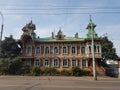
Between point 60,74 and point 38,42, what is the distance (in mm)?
9863

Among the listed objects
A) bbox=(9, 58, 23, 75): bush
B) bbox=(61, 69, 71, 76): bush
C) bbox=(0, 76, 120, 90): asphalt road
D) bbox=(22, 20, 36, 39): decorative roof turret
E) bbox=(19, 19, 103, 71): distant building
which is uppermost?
bbox=(22, 20, 36, 39): decorative roof turret

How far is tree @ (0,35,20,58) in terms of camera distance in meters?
49.0

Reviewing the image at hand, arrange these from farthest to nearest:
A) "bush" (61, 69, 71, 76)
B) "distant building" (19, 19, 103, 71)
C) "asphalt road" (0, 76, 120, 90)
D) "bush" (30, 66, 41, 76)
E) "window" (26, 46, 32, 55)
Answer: "window" (26, 46, 32, 55) → "distant building" (19, 19, 103, 71) → "bush" (61, 69, 71, 76) → "bush" (30, 66, 41, 76) → "asphalt road" (0, 76, 120, 90)

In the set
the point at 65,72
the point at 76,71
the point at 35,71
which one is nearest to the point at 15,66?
the point at 35,71

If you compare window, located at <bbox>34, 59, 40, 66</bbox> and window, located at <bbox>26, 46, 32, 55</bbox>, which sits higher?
window, located at <bbox>26, 46, 32, 55</bbox>

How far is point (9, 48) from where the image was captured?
50000 millimetres

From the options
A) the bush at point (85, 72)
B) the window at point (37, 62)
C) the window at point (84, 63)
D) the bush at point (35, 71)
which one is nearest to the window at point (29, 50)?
the window at point (37, 62)

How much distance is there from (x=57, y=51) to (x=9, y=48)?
1195 centimetres

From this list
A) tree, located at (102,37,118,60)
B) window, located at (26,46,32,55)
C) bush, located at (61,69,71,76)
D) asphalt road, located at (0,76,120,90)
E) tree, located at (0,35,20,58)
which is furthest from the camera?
tree, located at (102,37,118,60)

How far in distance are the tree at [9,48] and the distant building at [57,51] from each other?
196 centimetres

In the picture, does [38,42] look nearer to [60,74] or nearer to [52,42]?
[52,42]

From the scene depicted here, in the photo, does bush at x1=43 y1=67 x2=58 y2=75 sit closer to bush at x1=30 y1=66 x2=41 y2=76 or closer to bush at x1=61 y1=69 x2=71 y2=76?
bush at x1=30 y1=66 x2=41 y2=76

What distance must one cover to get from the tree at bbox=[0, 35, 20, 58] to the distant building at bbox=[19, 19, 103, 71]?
1.96 metres

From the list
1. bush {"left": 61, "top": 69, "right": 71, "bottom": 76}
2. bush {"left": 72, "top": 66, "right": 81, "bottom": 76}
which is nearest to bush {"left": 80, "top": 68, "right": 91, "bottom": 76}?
bush {"left": 72, "top": 66, "right": 81, "bottom": 76}
